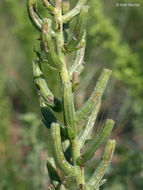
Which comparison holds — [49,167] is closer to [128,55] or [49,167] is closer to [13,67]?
[128,55]

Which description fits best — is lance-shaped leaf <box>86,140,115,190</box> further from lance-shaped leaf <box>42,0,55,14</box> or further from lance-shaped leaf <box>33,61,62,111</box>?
lance-shaped leaf <box>42,0,55,14</box>

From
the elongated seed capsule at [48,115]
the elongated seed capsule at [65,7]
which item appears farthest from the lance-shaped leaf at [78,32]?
the elongated seed capsule at [48,115]

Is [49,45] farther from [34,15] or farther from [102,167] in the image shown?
[102,167]

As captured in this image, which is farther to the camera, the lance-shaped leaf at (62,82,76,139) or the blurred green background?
the blurred green background

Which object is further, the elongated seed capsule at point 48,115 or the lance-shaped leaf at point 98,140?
the elongated seed capsule at point 48,115

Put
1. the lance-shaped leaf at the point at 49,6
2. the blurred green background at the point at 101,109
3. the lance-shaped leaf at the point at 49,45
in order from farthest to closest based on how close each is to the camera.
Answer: the blurred green background at the point at 101,109, the lance-shaped leaf at the point at 49,6, the lance-shaped leaf at the point at 49,45

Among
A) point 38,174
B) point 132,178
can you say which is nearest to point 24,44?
point 38,174

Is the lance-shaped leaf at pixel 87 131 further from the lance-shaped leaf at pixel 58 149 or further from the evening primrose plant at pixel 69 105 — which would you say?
the lance-shaped leaf at pixel 58 149

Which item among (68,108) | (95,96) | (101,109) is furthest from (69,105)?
(101,109)

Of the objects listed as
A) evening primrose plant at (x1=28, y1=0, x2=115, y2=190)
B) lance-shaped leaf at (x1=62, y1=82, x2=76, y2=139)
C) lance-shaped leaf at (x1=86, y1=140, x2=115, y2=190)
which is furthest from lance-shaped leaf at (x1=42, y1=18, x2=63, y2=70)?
lance-shaped leaf at (x1=86, y1=140, x2=115, y2=190)
